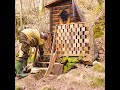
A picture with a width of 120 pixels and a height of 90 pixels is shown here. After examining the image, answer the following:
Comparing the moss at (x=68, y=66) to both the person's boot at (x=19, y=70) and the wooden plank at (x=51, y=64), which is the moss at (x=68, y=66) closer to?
the wooden plank at (x=51, y=64)

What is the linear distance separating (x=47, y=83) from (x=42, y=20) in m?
0.75

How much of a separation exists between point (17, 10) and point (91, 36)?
900mm

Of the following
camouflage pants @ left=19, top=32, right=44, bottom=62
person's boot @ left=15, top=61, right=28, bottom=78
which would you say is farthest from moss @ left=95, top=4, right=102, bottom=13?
person's boot @ left=15, top=61, right=28, bottom=78

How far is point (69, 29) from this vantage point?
12.6ft

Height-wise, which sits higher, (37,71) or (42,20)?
(42,20)

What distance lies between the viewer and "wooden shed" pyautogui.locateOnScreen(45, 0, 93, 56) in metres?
3.78

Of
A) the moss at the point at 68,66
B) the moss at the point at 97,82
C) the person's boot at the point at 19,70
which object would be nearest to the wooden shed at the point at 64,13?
the moss at the point at 68,66

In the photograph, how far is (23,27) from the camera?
3.80 metres

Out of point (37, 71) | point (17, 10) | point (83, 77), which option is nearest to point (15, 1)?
point (17, 10)

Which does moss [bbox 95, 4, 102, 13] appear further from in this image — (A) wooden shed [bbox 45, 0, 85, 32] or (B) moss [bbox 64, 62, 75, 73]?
(B) moss [bbox 64, 62, 75, 73]

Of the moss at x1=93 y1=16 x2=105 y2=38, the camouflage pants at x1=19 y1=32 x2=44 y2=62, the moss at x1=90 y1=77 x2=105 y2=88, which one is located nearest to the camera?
the moss at x1=90 y1=77 x2=105 y2=88
